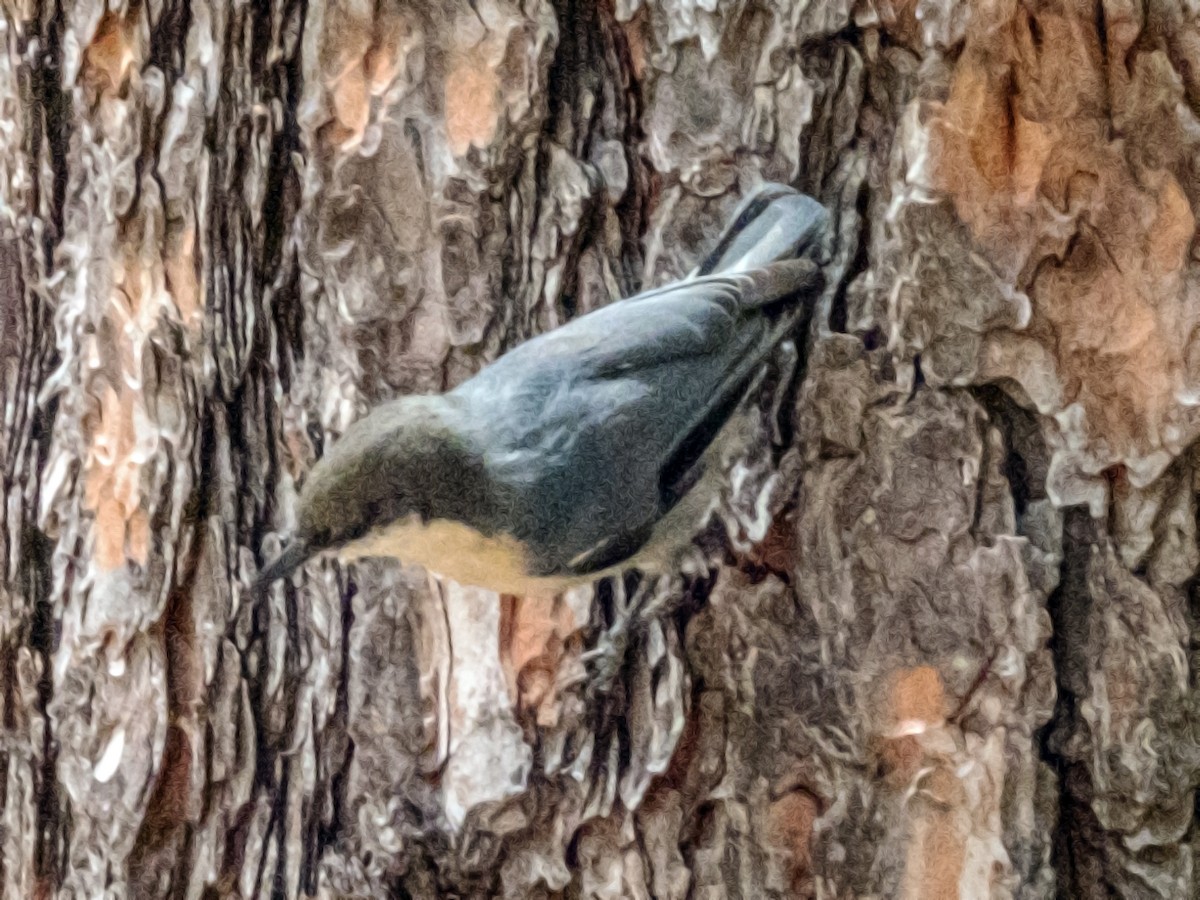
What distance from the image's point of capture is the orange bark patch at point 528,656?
159cm

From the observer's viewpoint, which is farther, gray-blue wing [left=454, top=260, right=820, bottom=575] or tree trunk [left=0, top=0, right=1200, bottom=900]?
tree trunk [left=0, top=0, right=1200, bottom=900]

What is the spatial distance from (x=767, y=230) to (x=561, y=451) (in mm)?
435

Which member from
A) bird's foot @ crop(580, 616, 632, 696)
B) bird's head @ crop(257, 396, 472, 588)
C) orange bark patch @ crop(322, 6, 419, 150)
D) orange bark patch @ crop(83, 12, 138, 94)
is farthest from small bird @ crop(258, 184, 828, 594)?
orange bark patch @ crop(83, 12, 138, 94)

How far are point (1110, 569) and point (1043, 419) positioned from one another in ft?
0.67

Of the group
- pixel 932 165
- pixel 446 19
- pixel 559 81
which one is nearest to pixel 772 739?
pixel 932 165

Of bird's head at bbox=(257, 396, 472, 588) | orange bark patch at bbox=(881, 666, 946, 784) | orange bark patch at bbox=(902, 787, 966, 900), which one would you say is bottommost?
orange bark patch at bbox=(902, 787, 966, 900)

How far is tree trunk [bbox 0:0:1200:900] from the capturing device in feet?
4.70

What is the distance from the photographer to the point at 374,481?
45.9 inches

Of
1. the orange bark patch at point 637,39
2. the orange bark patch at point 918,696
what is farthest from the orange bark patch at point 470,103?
the orange bark patch at point 918,696

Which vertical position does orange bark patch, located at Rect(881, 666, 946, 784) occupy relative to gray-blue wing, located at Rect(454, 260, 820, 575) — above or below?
below

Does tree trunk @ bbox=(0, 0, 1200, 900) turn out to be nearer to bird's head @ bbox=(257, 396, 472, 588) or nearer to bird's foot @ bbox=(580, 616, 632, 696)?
bird's foot @ bbox=(580, 616, 632, 696)

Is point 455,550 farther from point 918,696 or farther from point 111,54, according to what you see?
point 111,54

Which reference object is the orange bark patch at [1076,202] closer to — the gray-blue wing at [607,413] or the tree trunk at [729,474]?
the tree trunk at [729,474]

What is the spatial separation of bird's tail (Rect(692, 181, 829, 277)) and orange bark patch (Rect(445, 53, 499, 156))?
358mm
